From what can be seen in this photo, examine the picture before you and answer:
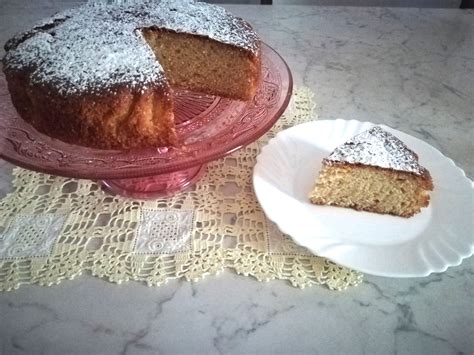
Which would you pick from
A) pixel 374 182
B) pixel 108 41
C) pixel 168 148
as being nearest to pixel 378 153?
pixel 374 182

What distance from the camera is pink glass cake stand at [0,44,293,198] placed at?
3.17 ft

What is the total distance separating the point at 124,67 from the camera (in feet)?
3.70

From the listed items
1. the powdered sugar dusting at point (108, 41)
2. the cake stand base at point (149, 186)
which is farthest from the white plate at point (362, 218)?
the powdered sugar dusting at point (108, 41)

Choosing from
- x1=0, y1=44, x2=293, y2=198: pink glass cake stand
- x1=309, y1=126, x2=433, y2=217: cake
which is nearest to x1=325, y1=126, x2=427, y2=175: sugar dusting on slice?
x1=309, y1=126, x2=433, y2=217: cake

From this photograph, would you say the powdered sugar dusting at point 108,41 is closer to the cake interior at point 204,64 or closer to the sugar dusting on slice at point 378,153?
the cake interior at point 204,64

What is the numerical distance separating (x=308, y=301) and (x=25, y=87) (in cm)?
Result: 84

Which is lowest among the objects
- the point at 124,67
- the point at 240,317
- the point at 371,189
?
the point at 240,317

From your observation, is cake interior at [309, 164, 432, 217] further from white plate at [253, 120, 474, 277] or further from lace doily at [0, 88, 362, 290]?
lace doily at [0, 88, 362, 290]

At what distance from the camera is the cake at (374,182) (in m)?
1.06

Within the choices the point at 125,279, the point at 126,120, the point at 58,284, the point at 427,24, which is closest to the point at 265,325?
the point at 125,279

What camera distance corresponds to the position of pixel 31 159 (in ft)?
3.21

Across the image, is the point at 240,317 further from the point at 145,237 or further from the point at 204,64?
the point at 204,64

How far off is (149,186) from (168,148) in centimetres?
16

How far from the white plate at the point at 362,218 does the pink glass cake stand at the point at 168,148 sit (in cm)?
11
